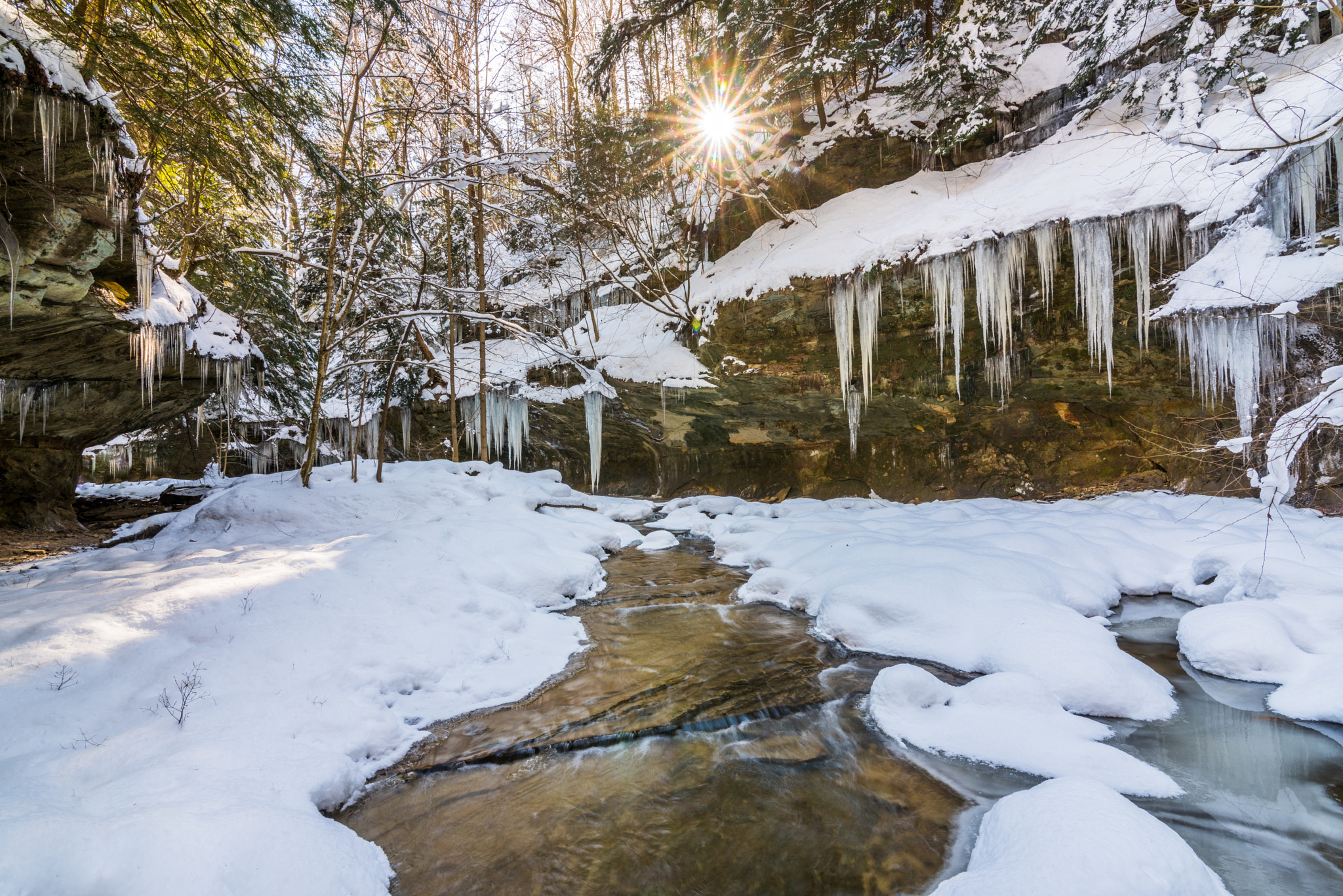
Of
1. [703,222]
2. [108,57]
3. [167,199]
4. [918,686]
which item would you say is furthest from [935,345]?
[167,199]

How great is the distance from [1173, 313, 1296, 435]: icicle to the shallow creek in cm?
487

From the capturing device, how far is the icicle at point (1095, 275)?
710cm

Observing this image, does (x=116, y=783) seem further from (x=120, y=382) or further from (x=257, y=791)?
(x=120, y=382)

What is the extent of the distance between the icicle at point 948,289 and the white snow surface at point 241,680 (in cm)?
696

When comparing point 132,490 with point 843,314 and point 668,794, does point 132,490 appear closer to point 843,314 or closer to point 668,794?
point 668,794

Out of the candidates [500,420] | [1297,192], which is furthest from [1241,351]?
[500,420]

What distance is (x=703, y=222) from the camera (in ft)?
40.8

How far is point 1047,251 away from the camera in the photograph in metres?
7.45

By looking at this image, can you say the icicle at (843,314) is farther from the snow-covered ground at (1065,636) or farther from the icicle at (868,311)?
the snow-covered ground at (1065,636)

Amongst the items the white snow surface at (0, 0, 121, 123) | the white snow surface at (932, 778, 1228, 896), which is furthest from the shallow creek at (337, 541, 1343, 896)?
the white snow surface at (0, 0, 121, 123)

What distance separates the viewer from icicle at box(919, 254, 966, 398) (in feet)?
26.4

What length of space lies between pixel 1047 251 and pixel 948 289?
1.32 m

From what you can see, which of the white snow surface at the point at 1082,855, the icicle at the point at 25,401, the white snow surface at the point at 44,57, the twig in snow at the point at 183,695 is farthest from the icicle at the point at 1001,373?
the icicle at the point at 25,401

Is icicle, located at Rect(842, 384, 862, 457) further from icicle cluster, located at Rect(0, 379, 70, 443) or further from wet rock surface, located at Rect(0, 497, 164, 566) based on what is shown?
icicle cluster, located at Rect(0, 379, 70, 443)
